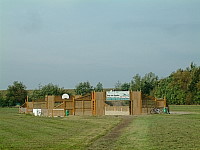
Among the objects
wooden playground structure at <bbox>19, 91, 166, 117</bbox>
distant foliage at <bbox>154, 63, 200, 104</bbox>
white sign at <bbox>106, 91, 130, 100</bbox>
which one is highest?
distant foliage at <bbox>154, 63, 200, 104</bbox>

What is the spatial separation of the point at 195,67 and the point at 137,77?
23.6 m

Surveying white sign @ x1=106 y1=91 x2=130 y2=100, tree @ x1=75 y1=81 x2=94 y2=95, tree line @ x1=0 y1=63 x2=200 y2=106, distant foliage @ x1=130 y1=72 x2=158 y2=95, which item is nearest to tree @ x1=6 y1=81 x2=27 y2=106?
tree line @ x1=0 y1=63 x2=200 y2=106

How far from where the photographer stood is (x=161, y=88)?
106 metres

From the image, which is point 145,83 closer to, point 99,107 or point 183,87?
point 183,87

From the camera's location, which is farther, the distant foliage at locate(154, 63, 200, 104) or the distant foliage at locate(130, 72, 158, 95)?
the distant foliage at locate(130, 72, 158, 95)

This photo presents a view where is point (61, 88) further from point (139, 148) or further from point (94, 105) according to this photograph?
point (139, 148)

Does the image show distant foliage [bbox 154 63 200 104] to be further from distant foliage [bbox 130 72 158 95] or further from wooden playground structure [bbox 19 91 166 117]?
wooden playground structure [bbox 19 91 166 117]

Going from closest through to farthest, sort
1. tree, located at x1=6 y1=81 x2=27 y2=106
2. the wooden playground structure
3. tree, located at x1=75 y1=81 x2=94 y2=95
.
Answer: the wooden playground structure, tree, located at x1=6 y1=81 x2=27 y2=106, tree, located at x1=75 y1=81 x2=94 y2=95

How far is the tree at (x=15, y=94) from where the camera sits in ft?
371

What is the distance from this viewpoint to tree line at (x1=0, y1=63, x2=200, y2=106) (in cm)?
9869

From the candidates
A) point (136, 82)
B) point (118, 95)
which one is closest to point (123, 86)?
point (136, 82)

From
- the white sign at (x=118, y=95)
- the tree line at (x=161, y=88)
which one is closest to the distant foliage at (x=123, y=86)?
the tree line at (x=161, y=88)

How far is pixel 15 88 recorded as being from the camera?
11356 cm

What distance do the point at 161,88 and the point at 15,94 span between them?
140 ft
